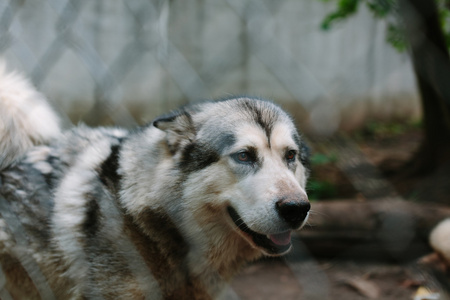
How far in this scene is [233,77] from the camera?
6082 millimetres

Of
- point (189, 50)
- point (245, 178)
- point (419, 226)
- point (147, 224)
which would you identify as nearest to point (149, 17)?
point (245, 178)

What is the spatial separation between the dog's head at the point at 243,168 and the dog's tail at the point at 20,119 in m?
0.93

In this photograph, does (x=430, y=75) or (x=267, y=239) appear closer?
(x=267, y=239)

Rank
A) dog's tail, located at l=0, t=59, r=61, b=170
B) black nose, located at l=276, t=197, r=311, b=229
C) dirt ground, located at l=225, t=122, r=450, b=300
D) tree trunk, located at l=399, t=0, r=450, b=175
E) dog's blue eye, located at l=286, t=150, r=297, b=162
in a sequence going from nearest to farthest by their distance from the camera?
black nose, located at l=276, t=197, r=311, b=229 < dog's blue eye, located at l=286, t=150, r=297, b=162 < dog's tail, located at l=0, t=59, r=61, b=170 < dirt ground, located at l=225, t=122, r=450, b=300 < tree trunk, located at l=399, t=0, r=450, b=175

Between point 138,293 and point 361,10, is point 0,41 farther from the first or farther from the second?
point 361,10

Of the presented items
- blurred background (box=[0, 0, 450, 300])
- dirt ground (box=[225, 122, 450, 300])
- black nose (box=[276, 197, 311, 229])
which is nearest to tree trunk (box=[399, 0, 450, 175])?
blurred background (box=[0, 0, 450, 300])

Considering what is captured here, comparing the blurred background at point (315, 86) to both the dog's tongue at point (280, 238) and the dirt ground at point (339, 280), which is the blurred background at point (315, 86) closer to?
the dirt ground at point (339, 280)

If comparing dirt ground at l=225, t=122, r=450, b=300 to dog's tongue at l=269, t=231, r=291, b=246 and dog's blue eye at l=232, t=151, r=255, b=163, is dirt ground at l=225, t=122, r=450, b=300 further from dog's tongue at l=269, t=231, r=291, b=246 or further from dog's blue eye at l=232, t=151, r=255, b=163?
dog's blue eye at l=232, t=151, r=255, b=163

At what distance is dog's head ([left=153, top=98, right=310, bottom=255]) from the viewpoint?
6.82 feet

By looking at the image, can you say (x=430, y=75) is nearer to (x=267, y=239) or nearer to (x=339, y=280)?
(x=339, y=280)

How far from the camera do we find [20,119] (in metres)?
2.80

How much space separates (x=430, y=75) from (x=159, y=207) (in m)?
3.24

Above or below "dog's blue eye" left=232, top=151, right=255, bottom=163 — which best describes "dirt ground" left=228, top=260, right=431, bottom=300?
below

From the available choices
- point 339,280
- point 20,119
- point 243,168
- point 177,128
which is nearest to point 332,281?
point 339,280
